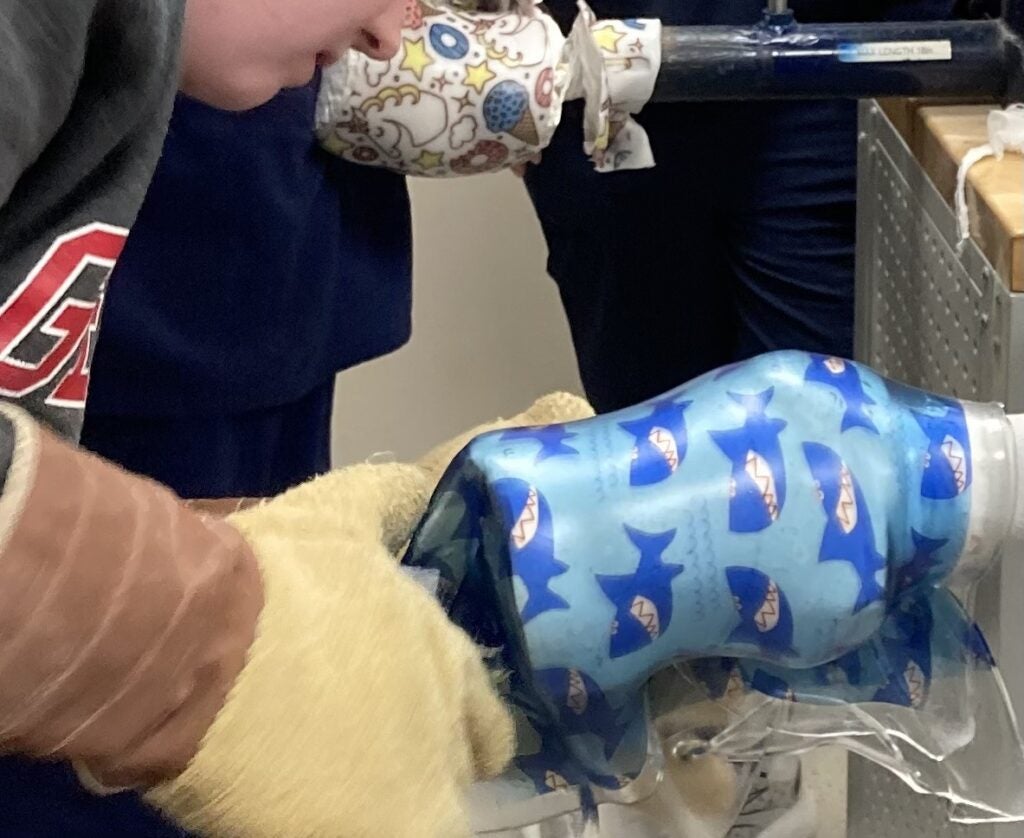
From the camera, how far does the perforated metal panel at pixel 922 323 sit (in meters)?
0.59

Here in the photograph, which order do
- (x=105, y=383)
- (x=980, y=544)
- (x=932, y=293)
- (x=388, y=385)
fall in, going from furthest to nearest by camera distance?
(x=388, y=385), (x=932, y=293), (x=105, y=383), (x=980, y=544)

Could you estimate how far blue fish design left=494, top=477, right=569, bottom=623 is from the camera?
1.26ft

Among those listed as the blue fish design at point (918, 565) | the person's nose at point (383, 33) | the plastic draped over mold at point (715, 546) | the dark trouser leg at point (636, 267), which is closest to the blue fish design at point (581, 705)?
the plastic draped over mold at point (715, 546)

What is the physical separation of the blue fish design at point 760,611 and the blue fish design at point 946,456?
0.20 ft

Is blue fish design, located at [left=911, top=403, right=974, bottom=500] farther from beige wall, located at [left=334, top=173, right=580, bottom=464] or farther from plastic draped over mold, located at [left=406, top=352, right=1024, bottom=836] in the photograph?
beige wall, located at [left=334, top=173, right=580, bottom=464]

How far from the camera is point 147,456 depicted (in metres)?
0.64

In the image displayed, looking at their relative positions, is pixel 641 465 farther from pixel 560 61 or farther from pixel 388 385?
pixel 388 385

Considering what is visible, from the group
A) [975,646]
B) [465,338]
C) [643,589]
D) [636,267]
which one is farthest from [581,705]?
[465,338]

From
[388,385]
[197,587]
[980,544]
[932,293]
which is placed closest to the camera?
[197,587]

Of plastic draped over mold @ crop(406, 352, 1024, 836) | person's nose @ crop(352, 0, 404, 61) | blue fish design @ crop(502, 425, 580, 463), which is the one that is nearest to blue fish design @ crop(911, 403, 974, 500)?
plastic draped over mold @ crop(406, 352, 1024, 836)

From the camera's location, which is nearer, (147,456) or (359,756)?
(359,756)

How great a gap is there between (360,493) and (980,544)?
21 centimetres

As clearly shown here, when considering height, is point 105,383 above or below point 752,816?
above

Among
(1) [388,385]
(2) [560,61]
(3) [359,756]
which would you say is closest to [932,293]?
(2) [560,61]
